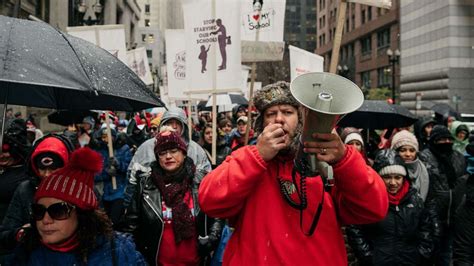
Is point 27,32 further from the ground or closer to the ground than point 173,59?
closer to the ground

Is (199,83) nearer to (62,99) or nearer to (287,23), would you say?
(62,99)

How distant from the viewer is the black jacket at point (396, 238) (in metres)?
3.91

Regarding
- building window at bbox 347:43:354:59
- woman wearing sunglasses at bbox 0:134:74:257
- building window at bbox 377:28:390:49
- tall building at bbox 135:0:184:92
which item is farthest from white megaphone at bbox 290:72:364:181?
tall building at bbox 135:0:184:92

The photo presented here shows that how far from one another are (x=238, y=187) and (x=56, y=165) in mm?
2061

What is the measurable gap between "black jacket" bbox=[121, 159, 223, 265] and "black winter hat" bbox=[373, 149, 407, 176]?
5.18ft

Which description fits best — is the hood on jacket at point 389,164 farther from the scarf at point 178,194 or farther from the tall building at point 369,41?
the tall building at point 369,41

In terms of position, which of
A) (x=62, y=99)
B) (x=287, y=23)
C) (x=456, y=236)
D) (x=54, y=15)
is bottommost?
(x=456, y=236)

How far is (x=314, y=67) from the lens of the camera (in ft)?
26.8

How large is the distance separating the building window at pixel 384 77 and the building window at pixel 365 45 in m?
3.75

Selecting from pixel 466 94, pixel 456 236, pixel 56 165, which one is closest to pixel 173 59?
pixel 56 165

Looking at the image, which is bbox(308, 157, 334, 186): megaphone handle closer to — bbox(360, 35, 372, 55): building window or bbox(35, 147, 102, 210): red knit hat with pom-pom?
bbox(35, 147, 102, 210): red knit hat with pom-pom

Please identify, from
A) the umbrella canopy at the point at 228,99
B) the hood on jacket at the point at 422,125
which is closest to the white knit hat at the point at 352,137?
the hood on jacket at the point at 422,125

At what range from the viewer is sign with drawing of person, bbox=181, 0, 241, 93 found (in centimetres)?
598

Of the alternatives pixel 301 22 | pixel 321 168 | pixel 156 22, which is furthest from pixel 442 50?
pixel 156 22
